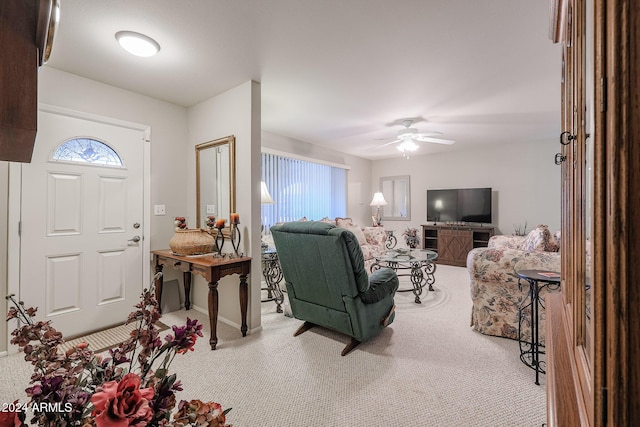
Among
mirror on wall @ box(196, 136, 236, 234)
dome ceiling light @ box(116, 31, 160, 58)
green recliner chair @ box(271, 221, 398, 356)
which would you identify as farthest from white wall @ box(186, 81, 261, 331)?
dome ceiling light @ box(116, 31, 160, 58)

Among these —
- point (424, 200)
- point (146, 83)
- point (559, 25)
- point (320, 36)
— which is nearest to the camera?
point (559, 25)

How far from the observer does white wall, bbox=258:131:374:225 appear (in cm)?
527

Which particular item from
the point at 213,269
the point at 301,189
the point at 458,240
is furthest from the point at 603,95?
the point at 458,240

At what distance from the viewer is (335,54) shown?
2340mm

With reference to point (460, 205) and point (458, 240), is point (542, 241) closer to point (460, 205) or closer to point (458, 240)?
point (458, 240)

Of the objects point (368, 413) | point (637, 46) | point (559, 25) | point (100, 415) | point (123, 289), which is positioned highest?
point (559, 25)

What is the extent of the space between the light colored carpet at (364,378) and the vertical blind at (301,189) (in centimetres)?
244

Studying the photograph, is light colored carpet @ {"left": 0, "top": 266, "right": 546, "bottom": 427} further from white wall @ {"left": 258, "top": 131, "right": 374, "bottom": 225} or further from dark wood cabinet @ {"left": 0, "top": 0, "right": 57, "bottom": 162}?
white wall @ {"left": 258, "top": 131, "right": 374, "bottom": 225}

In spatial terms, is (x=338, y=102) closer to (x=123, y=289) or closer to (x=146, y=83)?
(x=146, y=83)

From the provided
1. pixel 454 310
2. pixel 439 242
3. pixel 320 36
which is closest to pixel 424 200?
pixel 439 242

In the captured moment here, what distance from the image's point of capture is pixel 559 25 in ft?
4.25

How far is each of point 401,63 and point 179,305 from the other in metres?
3.39

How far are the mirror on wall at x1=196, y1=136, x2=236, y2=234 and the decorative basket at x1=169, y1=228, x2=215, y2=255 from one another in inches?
11.4

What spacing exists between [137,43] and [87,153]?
1.27m
